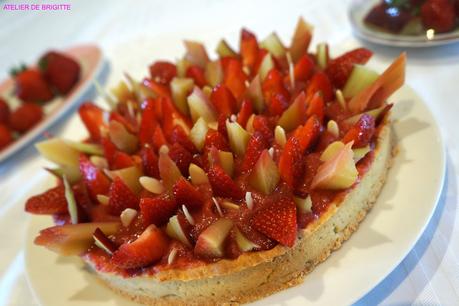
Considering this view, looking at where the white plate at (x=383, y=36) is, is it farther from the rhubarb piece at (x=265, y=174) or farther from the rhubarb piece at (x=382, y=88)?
the rhubarb piece at (x=265, y=174)

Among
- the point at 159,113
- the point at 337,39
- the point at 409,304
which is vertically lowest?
the point at 409,304

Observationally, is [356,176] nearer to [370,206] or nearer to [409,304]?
[370,206]

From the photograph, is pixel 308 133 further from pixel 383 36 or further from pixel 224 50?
pixel 383 36

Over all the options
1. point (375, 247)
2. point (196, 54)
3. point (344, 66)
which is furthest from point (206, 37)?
point (375, 247)

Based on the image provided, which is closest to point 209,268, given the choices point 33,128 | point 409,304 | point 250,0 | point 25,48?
point 409,304

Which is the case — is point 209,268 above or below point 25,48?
below

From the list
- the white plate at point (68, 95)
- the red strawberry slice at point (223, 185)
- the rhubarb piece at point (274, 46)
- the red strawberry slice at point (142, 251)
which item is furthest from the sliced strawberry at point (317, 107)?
the white plate at point (68, 95)
